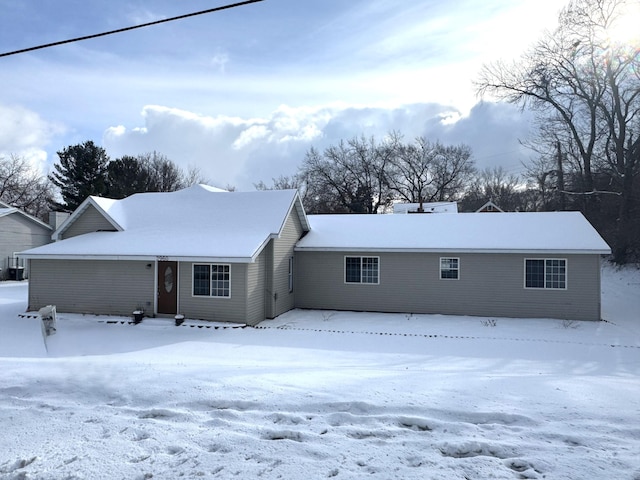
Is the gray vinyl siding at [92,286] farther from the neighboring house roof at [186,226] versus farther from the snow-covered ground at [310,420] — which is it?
the snow-covered ground at [310,420]

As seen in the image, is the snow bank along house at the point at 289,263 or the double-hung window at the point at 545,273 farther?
the double-hung window at the point at 545,273

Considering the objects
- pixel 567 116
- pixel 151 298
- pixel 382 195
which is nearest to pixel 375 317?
pixel 151 298

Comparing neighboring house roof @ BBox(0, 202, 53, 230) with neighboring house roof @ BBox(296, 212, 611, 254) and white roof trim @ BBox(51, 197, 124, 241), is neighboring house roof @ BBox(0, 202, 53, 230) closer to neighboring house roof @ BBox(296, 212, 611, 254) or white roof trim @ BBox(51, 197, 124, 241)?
white roof trim @ BBox(51, 197, 124, 241)

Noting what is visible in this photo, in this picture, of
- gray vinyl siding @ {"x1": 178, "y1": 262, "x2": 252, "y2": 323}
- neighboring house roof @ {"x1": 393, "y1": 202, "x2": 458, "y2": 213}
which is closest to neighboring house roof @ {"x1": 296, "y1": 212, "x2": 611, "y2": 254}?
gray vinyl siding @ {"x1": 178, "y1": 262, "x2": 252, "y2": 323}

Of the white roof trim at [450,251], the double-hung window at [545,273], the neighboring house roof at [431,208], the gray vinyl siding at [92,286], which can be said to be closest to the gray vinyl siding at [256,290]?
the white roof trim at [450,251]

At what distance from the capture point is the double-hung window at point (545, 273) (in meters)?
15.9

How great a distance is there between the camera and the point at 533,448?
14.0ft

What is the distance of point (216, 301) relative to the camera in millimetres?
14586

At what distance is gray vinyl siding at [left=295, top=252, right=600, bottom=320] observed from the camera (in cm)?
1573

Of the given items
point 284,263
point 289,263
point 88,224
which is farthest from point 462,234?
point 88,224

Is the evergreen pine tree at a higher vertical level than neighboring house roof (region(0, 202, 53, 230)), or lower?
higher

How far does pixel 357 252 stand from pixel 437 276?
3.12 metres

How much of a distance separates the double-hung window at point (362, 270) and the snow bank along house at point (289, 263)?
0.04 metres

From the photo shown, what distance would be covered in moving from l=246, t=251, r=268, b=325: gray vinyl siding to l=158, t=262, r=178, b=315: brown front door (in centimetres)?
253
